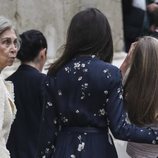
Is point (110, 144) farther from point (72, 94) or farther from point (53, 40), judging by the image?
point (53, 40)

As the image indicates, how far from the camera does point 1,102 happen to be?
323 centimetres

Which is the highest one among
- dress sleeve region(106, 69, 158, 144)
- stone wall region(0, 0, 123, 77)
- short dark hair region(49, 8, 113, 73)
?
short dark hair region(49, 8, 113, 73)

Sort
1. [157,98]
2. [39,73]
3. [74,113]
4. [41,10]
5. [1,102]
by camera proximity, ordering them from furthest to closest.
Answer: [41,10] < [39,73] < [157,98] < [74,113] < [1,102]

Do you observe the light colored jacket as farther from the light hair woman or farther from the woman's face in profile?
the light hair woman

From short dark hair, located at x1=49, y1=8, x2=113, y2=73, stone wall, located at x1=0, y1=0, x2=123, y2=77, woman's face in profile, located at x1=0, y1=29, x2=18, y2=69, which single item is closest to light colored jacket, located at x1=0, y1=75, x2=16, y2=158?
short dark hair, located at x1=49, y1=8, x2=113, y2=73

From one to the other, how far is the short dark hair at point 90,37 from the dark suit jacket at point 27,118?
3.30ft

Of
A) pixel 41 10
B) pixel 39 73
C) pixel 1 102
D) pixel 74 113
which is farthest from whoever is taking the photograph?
pixel 41 10

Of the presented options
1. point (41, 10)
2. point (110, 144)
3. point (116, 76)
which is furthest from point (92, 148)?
point (41, 10)

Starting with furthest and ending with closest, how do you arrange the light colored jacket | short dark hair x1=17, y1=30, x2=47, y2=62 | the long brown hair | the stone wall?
the stone wall → short dark hair x1=17, y1=30, x2=47, y2=62 → the long brown hair → the light colored jacket

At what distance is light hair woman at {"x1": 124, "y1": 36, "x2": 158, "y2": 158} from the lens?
3676 mm

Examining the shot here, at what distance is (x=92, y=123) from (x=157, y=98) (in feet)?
1.45

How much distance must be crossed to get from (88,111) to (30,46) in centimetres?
129

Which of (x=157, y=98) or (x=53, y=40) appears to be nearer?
(x=157, y=98)

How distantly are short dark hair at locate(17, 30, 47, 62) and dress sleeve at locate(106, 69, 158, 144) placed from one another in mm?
1302
